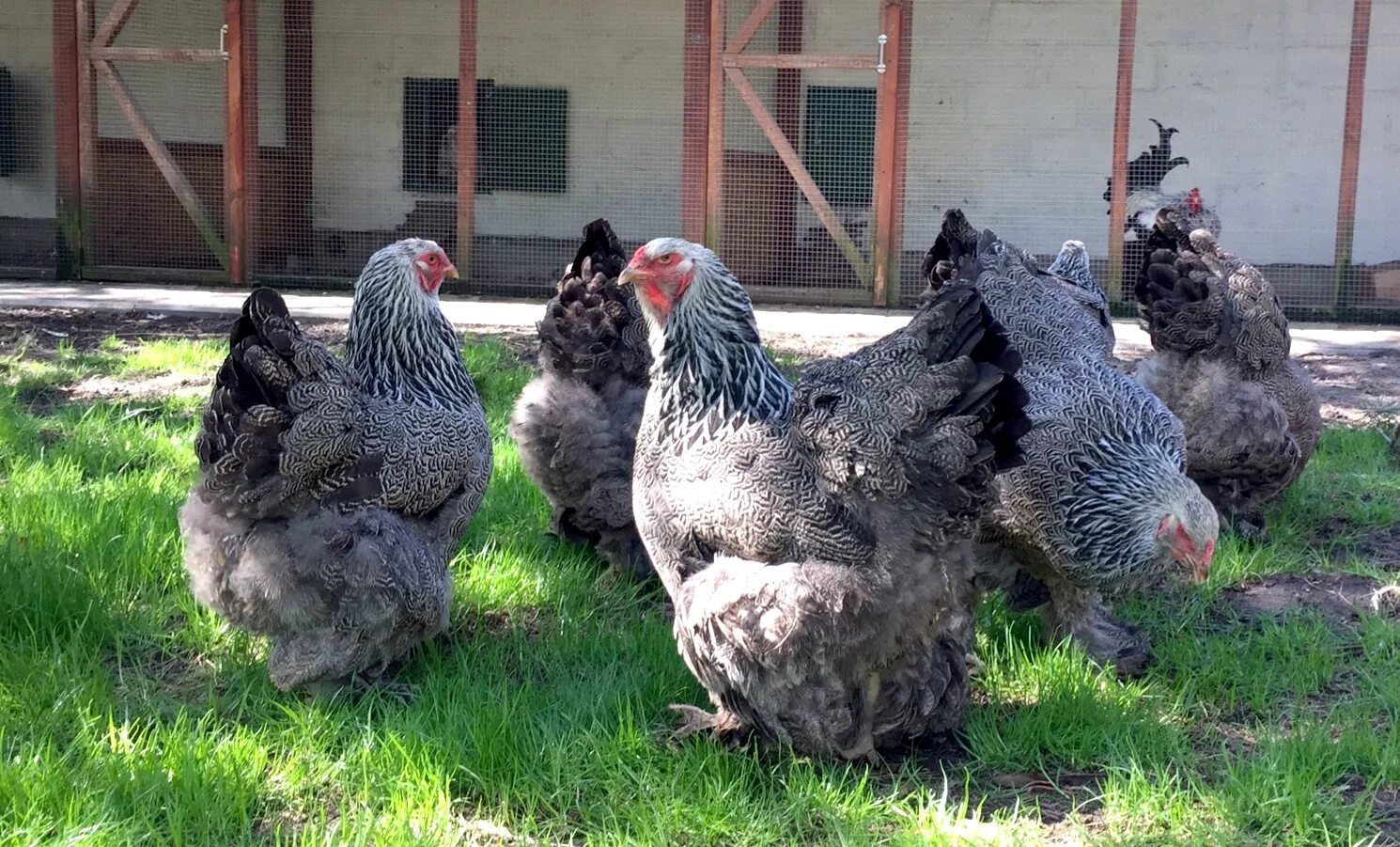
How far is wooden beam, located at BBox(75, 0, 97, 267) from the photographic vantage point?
11.1 m

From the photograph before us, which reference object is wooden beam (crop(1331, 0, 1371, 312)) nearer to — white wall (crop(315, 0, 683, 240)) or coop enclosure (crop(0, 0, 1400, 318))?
coop enclosure (crop(0, 0, 1400, 318))

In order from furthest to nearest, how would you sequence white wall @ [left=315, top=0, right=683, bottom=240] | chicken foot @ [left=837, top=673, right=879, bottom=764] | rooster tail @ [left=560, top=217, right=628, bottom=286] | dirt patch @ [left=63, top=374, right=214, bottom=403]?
white wall @ [left=315, top=0, right=683, bottom=240] < dirt patch @ [left=63, top=374, right=214, bottom=403] < rooster tail @ [left=560, top=217, right=628, bottom=286] < chicken foot @ [left=837, top=673, right=879, bottom=764]

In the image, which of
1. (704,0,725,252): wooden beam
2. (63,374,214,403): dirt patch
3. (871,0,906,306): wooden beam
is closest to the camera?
(63,374,214,403): dirt patch

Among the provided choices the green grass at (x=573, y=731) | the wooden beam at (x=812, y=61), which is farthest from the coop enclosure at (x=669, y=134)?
the green grass at (x=573, y=731)

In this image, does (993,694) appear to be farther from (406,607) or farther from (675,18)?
(675,18)

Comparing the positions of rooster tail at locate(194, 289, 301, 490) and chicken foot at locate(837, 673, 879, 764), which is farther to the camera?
rooster tail at locate(194, 289, 301, 490)

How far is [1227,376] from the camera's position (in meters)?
5.08

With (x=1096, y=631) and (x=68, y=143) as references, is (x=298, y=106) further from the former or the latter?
(x=1096, y=631)

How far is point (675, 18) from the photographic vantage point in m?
12.6

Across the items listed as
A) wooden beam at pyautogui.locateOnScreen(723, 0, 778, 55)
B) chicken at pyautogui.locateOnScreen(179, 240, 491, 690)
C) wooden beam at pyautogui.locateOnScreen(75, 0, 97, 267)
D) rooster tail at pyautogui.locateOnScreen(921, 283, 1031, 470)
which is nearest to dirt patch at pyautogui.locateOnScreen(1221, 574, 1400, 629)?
rooster tail at pyautogui.locateOnScreen(921, 283, 1031, 470)

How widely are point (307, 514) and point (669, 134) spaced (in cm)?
1005

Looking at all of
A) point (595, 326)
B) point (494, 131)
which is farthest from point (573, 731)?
point (494, 131)

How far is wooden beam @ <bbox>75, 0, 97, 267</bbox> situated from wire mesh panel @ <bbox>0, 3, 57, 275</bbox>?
60.5 inches

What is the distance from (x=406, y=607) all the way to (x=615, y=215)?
9904mm
